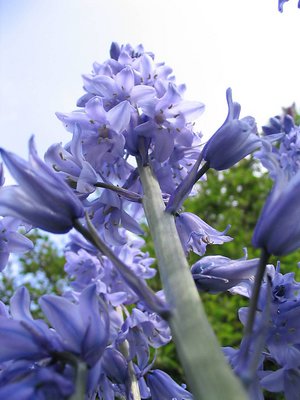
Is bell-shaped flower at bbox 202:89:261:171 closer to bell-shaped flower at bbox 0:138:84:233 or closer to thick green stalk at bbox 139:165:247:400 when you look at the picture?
thick green stalk at bbox 139:165:247:400

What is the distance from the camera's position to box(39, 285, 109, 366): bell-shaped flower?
1.41 metres

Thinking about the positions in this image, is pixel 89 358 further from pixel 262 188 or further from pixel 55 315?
pixel 262 188

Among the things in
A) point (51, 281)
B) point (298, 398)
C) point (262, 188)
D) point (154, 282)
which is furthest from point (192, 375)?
point (262, 188)

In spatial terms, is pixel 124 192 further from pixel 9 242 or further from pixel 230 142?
pixel 9 242

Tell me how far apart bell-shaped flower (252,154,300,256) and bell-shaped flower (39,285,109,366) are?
0.43 m

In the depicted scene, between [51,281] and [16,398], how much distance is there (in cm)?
716

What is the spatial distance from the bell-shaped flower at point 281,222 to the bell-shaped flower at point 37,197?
0.50m

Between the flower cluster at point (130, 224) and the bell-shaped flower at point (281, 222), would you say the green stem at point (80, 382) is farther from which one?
the bell-shaped flower at point (281, 222)

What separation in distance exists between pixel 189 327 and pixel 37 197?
55 cm

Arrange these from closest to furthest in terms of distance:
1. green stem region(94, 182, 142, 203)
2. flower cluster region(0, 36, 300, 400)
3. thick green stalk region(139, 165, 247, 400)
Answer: thick green stalk region(139, 165, 247, 400) → flower cluster region(0, 36, 300, 400) → green stem region(94, 182, 142, 203)

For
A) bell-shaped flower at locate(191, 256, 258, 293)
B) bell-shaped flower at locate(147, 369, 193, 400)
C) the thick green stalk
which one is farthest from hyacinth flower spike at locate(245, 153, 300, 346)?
bell-shaped flower at locate(147, 369, 193, 400)

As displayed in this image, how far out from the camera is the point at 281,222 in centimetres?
143

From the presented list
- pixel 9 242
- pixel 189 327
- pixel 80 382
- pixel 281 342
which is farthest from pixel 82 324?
pixel 9 242

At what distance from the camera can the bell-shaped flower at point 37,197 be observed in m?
1.53
